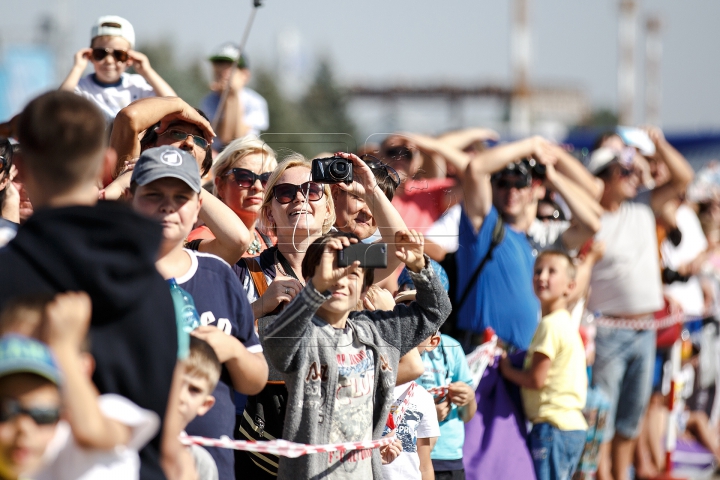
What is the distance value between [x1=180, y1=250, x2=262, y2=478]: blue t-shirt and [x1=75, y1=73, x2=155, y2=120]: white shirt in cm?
237

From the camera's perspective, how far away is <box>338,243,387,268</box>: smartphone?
313cm

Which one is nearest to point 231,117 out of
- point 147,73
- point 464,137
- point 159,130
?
point 147,73

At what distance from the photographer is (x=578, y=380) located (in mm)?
5086

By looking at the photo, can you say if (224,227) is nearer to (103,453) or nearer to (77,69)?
(103,453)

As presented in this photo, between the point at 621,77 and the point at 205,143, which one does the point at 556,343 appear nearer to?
the point at 205,143

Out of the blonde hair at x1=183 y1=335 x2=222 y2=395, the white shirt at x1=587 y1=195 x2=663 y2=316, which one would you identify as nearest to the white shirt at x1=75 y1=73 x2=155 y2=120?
the blonde hair at x1=183 y1=335 x2=222 y2=395

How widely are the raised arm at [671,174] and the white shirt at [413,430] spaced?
3753mm

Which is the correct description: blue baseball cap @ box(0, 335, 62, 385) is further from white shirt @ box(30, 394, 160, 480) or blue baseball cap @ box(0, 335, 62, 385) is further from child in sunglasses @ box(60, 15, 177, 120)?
child in sunglasses @ box(60, 15, 177, 120)

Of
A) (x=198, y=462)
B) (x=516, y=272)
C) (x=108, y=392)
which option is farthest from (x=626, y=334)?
(x=108, y=392)

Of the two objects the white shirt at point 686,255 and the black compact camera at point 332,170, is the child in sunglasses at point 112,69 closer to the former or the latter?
the black compact camera at point 332,170

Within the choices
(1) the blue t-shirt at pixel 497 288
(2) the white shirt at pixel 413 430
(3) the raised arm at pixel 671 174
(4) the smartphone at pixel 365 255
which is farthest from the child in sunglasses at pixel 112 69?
(3) the raised arm at pixel 671 174

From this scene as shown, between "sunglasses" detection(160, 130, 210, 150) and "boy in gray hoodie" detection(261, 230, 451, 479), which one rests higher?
"sunglasses" detection(160, 130, 210, 150)

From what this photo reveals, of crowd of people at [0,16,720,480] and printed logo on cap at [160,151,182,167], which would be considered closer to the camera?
crowd of people at [0,16,720,480]

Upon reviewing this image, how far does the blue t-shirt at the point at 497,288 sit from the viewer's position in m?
5.23
